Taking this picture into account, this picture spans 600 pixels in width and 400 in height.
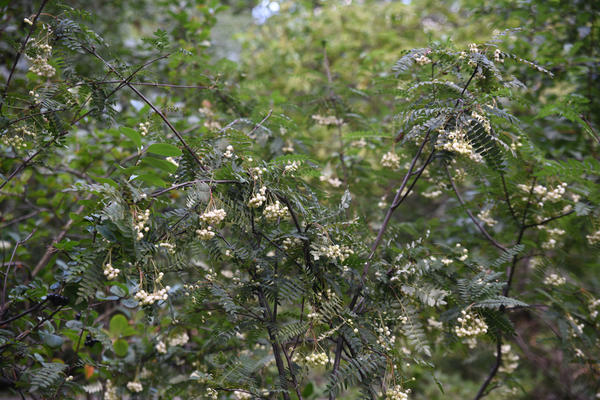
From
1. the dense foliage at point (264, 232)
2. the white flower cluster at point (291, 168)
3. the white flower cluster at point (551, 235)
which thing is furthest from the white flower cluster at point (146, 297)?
the white flower cluster at point (551, 235)

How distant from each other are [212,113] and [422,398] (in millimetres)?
4449

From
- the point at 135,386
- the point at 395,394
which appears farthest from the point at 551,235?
the point at 135,386

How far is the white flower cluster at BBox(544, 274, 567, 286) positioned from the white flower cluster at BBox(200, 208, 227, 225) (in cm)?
189

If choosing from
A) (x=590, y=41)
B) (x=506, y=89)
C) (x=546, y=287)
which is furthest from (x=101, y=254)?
(x=590, y=41)

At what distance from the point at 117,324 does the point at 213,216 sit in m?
1.30

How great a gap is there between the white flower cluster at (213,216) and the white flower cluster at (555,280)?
74.3 inches

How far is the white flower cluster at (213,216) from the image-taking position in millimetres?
1268

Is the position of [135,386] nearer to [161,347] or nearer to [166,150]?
[161,347]

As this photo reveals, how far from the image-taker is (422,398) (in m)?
5.10

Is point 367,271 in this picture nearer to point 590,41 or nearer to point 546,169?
point 546,169

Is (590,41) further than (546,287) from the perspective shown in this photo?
Yes

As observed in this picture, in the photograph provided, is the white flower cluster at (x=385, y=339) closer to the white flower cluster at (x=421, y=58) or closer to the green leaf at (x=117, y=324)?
the white flower cluster at (x=421, y=58)

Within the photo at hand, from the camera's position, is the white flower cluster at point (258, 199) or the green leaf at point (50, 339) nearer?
the white flower cluster at point (258, 199)

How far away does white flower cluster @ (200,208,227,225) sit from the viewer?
1268 mm
